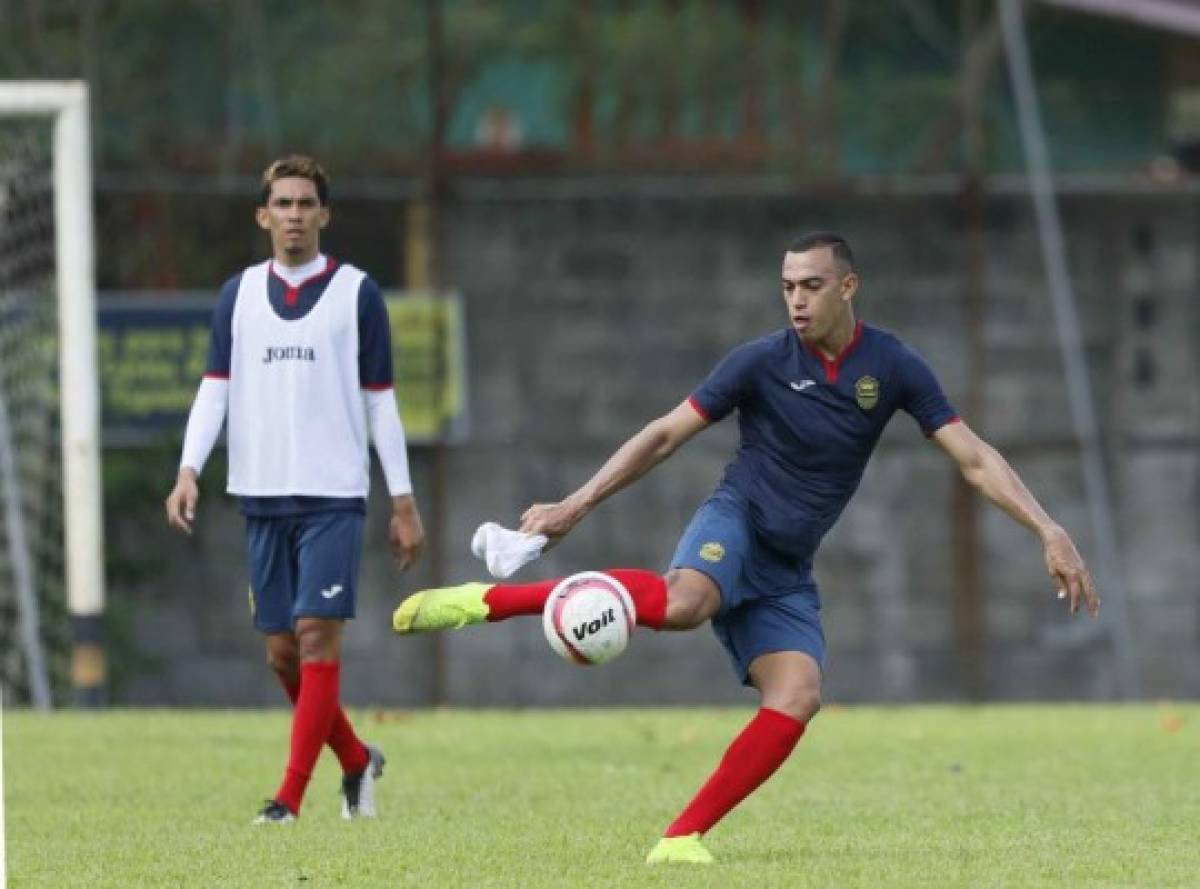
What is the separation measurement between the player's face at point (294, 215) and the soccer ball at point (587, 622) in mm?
2388

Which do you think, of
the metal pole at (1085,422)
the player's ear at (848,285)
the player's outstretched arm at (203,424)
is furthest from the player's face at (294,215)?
the metal pole at (1085,422)

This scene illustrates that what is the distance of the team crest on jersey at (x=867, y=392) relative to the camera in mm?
9023

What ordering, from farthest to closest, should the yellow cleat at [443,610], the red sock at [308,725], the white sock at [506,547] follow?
the red sock at [308,725] → the yellow cleat at [443,610] → the white sock at [506,547]

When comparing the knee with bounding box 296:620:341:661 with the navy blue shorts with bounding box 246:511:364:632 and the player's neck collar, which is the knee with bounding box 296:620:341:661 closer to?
the navy blue shorts with bounding box 246:511:364:632

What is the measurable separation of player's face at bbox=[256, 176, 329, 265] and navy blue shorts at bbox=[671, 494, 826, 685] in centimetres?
198

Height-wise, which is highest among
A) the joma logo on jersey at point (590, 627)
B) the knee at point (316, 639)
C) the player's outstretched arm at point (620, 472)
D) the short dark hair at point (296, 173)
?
the short dark hair at point (296, 173)

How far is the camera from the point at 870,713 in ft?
55.4

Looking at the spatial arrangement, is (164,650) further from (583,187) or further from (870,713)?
(870,713)

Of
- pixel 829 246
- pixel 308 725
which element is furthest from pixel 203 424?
pixel 829 246

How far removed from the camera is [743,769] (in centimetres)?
866

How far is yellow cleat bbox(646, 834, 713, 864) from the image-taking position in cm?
859

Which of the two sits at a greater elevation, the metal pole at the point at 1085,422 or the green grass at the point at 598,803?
the metal pole at the point at 1085,422

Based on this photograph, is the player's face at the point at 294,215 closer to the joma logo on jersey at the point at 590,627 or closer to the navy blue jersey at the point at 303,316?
the navy blue jersey at the point at 303,316

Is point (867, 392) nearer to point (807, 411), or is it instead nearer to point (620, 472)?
point (807, 411)
